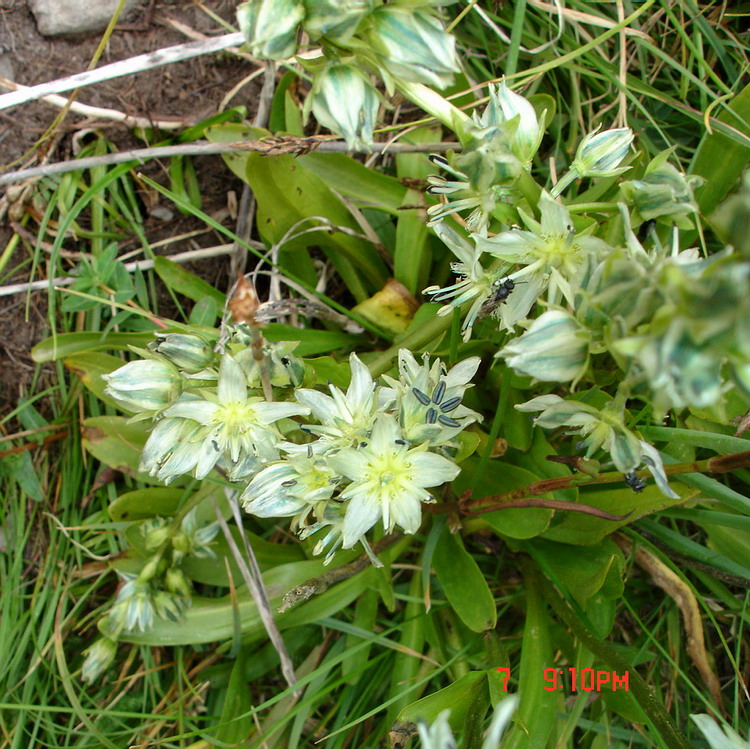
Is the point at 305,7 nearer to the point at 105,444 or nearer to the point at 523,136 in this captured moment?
the point at 523,136

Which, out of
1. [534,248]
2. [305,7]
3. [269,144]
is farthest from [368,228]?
[305,7]

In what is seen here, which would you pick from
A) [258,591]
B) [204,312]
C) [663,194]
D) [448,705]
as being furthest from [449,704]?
[204,312]

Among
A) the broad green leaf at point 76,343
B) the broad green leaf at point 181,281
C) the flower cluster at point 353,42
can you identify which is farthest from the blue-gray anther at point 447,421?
the broad green leaf at point 181,281

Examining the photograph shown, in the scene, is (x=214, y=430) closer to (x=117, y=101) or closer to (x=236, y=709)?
(x=236, y=709)

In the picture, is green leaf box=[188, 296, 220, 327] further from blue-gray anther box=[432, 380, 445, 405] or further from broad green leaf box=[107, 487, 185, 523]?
blue-gray anther box=[432, 380, 445, 405]

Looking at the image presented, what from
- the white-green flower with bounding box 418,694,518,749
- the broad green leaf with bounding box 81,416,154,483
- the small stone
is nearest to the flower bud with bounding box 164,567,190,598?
the broad green leaf with bounding box 81,416,154,483
